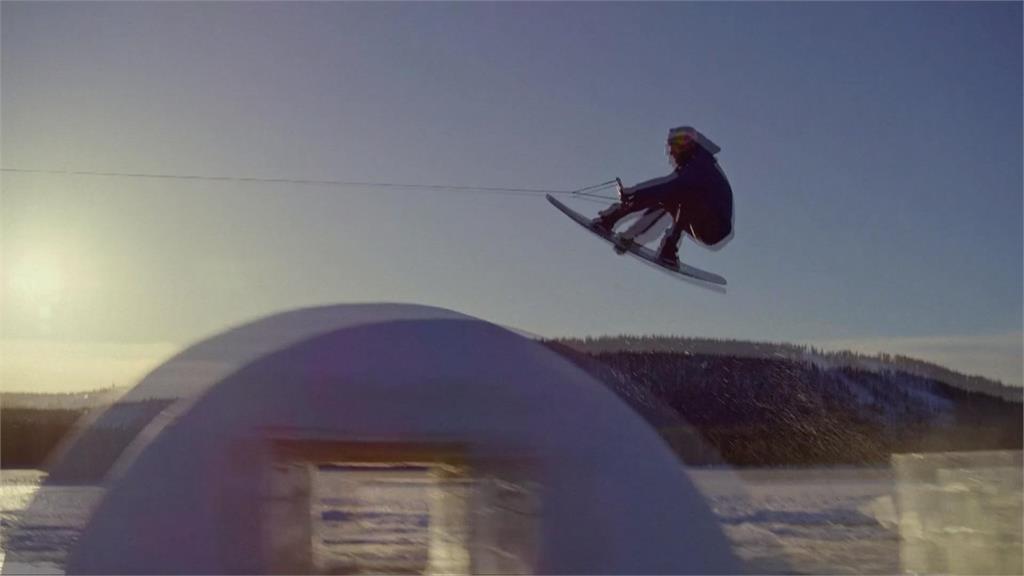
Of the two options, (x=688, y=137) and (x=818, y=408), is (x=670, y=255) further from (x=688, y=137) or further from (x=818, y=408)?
(x=818, y=408)

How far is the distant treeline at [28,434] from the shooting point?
841 cm

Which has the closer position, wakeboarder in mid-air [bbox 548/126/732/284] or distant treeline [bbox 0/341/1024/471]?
wakeboarder in mid-air [bbox 548/126/732/284]

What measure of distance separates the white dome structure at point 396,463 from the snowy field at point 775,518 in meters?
0.52

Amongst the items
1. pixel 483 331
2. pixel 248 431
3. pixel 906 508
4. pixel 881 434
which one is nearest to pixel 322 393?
pixel 248 431

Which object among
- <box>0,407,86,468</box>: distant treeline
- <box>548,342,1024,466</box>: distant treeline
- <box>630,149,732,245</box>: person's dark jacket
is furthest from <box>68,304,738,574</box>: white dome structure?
<box>548,342,1024,466</box>: distant treeline

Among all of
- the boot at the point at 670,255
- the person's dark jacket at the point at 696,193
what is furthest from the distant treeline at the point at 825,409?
the person's dark jacket at the point at 696,193

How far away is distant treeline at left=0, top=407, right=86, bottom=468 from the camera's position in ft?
27.6

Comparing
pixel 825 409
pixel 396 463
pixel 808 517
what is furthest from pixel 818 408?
pixel 396 463

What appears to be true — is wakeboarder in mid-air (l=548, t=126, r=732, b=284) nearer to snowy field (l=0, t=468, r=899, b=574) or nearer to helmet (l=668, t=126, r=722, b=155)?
helmet (l=668, t=126, r=722, b=155)

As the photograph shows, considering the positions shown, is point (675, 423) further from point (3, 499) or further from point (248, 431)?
point (3, 499)

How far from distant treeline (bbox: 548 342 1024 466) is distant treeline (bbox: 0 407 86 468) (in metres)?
5.33

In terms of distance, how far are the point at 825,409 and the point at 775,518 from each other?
3.32 m

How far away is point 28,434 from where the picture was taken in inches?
358

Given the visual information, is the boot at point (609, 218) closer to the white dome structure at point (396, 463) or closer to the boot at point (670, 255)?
the boot at point (670, 255)
